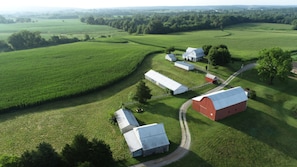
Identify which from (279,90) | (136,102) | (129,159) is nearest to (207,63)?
(279,90)

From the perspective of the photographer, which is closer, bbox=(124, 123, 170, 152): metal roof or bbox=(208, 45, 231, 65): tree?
bbox=(124, 123, 170, 152): metal roof

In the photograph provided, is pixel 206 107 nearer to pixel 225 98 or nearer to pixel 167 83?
pixel 225 98

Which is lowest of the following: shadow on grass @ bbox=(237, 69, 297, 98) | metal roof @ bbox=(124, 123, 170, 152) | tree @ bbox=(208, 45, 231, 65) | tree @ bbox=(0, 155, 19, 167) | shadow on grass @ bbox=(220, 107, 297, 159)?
shadow on grass @ bbox=(220, 107, 297, 159)

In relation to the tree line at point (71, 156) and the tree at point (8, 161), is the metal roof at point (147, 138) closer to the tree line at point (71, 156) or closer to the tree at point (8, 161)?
the tree line at point (71, 156)

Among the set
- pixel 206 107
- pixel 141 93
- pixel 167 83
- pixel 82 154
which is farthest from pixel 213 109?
pixel 82 154

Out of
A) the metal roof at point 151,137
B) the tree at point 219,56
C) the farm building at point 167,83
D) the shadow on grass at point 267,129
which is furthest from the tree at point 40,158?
the tree at point 219,56

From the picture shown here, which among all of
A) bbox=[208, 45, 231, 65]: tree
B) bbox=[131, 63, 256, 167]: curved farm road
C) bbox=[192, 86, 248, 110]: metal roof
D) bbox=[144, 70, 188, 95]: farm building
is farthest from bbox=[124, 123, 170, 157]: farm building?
bbox=[208, 45, 231, 65]: tree

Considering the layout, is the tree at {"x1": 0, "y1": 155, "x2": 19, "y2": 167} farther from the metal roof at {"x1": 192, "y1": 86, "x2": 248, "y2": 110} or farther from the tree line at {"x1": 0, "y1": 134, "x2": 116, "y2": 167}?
the metal roof at {"x1": 192, "y1": 86, "x2": 248, "y2": 110}
